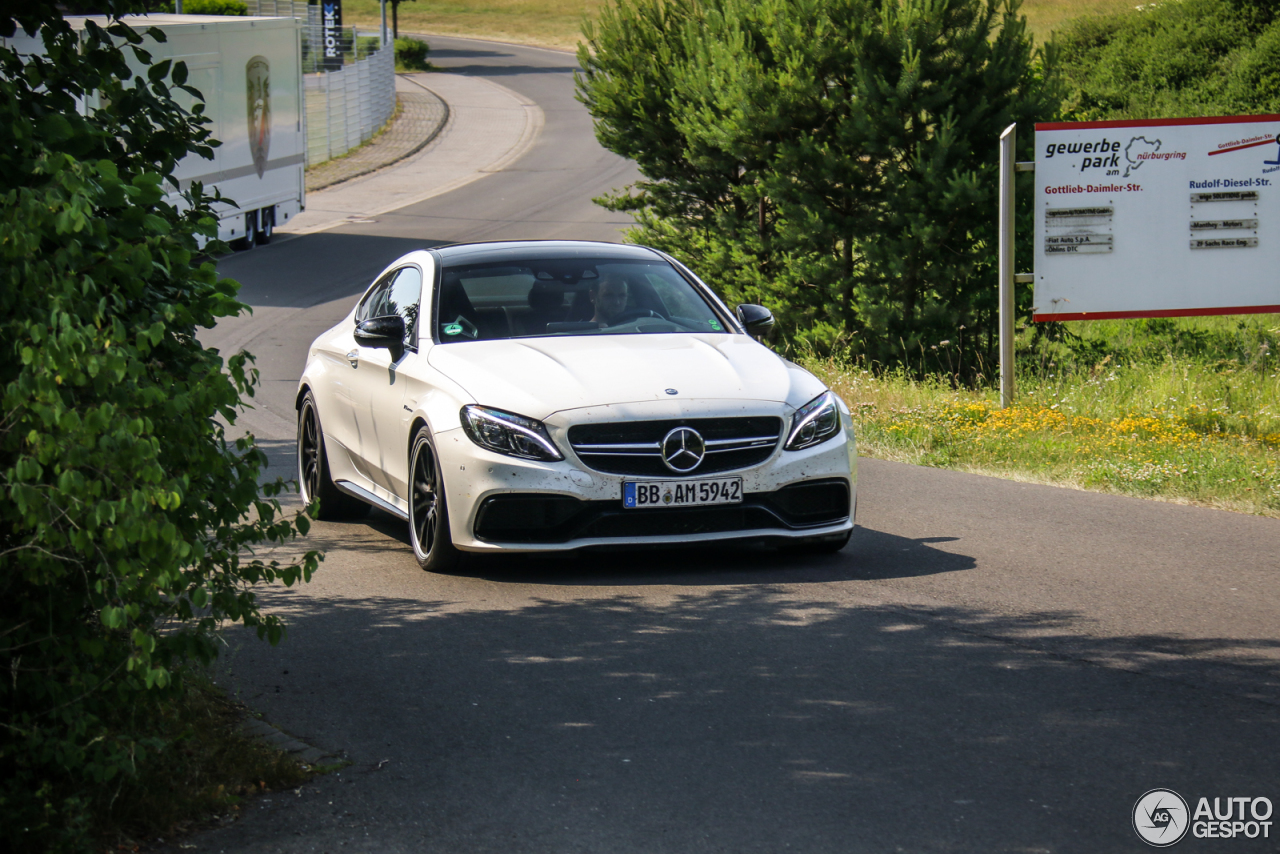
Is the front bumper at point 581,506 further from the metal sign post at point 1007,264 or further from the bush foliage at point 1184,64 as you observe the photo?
the bush foliage at point 1184,64

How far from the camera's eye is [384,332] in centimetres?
841

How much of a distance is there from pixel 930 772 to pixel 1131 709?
1.03 m

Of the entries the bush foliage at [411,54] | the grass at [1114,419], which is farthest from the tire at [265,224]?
the bush foliage at [411,54]

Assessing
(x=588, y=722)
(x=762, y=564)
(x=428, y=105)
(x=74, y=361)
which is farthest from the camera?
(x=428, y=105)

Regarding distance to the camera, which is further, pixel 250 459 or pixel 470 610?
pixel 470 610

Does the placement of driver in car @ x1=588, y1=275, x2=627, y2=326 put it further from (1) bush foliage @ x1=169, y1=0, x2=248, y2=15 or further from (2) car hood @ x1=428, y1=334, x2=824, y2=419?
(1) bush foliage @ x1=169, y1=0, x2=248, y2=15

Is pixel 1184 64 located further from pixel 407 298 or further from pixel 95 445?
pixel 95 445

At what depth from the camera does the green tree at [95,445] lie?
11.1 ft

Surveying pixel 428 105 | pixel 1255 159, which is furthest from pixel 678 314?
pixel 428 105

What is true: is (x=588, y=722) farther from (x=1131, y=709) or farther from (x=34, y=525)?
(x=34, y=525)

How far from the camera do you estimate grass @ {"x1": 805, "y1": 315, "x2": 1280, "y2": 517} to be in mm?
10250

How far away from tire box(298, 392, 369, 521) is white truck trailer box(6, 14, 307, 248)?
1345cm

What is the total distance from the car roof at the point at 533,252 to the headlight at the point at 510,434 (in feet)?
5.68

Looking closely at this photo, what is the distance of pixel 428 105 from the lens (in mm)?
57938
